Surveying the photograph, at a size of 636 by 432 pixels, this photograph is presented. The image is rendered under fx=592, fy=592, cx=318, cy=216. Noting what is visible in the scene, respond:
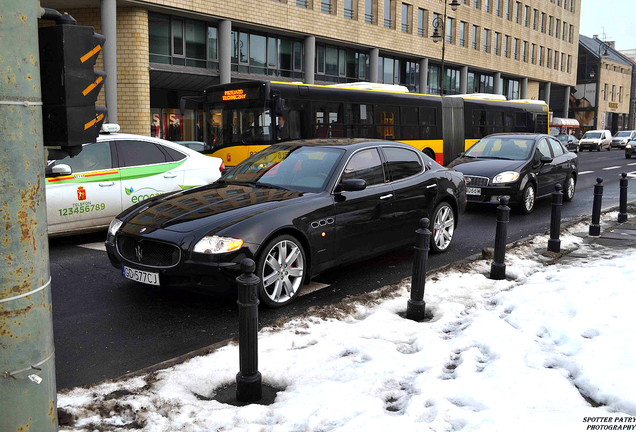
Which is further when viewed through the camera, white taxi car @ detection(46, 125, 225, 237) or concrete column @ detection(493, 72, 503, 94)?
concrete column @ detection(493, 72, 503, 94)

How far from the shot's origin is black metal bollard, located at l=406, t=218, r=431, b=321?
5.11 m

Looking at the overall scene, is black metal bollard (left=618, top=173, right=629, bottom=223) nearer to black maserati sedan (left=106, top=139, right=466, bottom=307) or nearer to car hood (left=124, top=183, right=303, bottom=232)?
black maserati sedan (left=106, top=139, right=466, bottom=307)

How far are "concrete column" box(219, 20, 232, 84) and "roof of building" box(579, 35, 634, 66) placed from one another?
6597 cm

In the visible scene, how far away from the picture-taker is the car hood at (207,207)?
5254 mm

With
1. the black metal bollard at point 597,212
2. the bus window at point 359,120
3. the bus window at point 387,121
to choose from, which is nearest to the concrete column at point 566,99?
the bus window at point 387,121

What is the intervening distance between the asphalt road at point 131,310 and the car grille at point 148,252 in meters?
0.42

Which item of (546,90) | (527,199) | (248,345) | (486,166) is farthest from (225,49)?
(546,90)

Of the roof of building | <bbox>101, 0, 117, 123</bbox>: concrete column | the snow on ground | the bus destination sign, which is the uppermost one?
the roof of building

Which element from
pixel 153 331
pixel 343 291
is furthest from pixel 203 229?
pixel 343 291

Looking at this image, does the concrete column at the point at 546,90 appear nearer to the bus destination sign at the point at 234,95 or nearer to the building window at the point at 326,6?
the building window at the point at 326,6

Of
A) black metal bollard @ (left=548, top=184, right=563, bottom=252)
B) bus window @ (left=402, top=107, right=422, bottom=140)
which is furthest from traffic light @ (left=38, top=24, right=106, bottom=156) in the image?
bus window @ (left=402, top=107, right=422, bottom=140)

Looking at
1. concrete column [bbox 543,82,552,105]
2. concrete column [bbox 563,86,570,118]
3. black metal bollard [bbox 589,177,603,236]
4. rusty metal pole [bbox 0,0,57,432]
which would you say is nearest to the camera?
rusty metal pole [bbox 0,0,57,432]

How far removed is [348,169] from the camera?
6.37 m

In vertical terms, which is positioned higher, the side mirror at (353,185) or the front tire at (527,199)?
the side mirror at (353,185)
